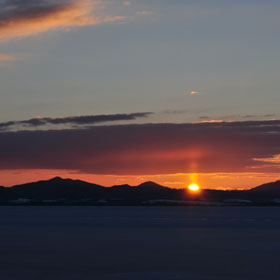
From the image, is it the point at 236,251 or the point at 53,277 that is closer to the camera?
the point at 53,277

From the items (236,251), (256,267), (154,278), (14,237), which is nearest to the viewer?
(154,278)

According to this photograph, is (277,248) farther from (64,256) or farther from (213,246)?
(64,256)

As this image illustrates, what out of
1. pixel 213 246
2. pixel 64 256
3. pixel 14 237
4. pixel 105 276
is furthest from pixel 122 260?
pixel 14 237

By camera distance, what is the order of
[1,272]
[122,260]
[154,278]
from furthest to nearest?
1. [122,260]
2. [1,272]
3. [154,278]

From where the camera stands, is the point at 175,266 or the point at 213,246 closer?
the point at 175,266

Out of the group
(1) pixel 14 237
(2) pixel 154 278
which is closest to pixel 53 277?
(2) pixel 154 278

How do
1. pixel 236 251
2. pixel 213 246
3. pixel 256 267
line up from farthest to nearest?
pixel 213 246 < pixel 236 251 < pixel 256 267

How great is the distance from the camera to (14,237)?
77.7 m

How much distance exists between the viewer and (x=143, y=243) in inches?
2746

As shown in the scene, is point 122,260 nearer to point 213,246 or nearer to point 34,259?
point 34,259

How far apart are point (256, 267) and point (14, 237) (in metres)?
37.3

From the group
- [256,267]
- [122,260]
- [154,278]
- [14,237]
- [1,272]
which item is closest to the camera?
[154,278]

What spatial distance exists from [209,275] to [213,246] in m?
22.9

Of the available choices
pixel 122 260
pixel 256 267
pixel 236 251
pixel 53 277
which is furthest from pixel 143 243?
pixel 53 277
